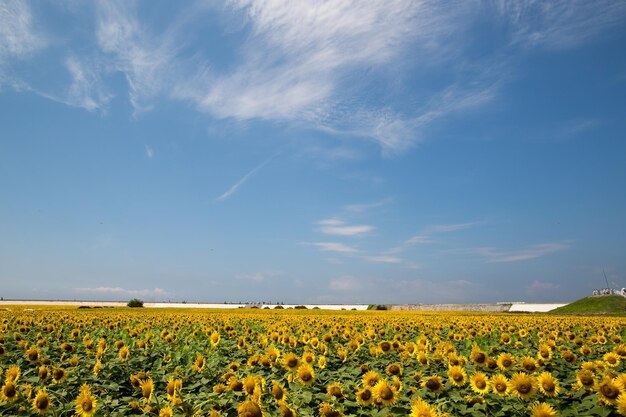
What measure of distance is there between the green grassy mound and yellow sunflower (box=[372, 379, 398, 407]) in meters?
54.9

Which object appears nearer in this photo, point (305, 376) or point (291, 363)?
point (305, 376)

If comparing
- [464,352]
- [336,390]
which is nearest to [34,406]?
[336,390]

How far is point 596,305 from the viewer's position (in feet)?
179

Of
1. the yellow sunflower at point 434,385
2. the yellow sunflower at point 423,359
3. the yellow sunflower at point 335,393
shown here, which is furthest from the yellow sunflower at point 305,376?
the yellow sunflower at point 423,359

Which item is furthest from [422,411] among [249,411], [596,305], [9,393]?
[596,305]

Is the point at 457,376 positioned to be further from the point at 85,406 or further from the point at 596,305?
the point at 596,305

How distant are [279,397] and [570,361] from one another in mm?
5237

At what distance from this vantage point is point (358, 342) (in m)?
8.50

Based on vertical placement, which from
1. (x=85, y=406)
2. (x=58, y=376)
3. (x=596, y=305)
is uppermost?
(x=596, y=305)

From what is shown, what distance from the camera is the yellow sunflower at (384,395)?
15.7ft

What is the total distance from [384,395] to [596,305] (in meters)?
61.8

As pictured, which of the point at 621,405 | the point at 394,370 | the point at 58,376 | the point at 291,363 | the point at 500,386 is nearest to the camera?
the point at 621,405

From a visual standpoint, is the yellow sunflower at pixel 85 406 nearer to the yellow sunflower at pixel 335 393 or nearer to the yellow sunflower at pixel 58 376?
the yellow sunflower at pixel 58 376

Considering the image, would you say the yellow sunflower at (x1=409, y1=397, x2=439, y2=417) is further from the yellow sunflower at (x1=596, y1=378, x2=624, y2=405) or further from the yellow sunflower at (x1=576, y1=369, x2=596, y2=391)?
the yellow sunflower at (x1=576, y1=369, x2=596, y2=391)
